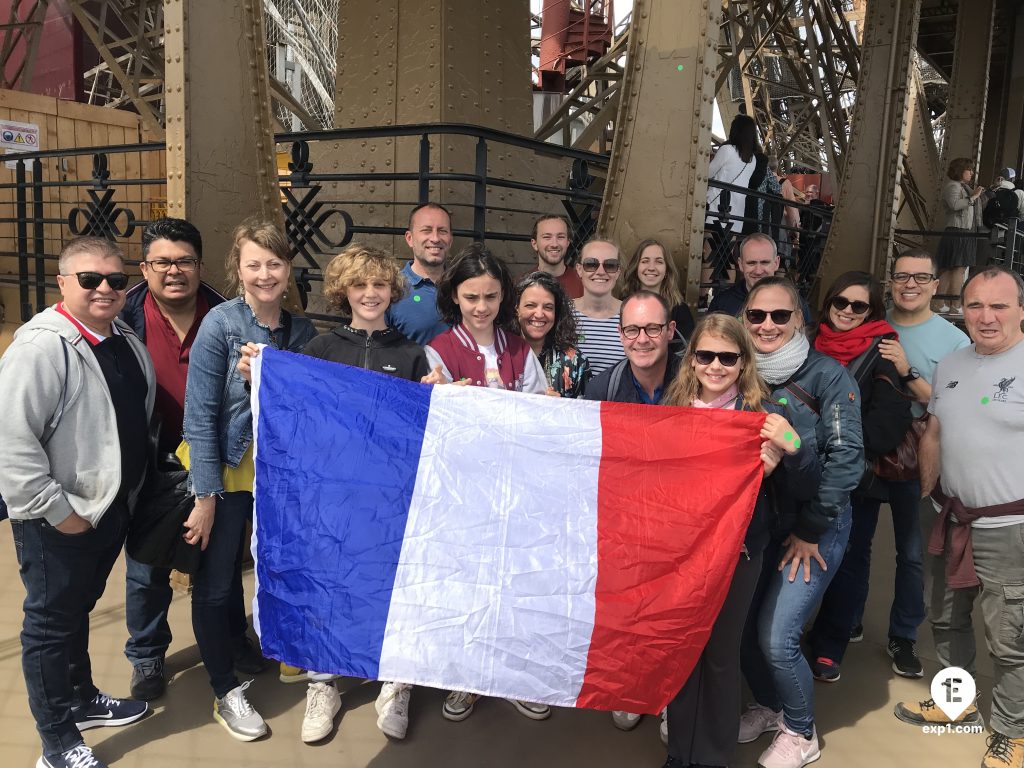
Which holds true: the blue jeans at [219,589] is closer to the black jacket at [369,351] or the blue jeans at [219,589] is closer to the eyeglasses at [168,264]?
the black jacket at [369,351]

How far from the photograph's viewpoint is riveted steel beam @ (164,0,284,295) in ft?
12.9

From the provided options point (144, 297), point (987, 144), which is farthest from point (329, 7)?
point (144, 297)

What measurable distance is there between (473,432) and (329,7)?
1281 inches

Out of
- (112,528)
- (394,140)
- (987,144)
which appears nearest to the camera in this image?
(112,528)

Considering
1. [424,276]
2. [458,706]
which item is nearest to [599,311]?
[424,276]

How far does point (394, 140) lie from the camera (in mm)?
7344

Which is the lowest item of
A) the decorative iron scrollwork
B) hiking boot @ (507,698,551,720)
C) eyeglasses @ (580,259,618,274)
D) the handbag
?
hiking boot @ (507,698,551,720)

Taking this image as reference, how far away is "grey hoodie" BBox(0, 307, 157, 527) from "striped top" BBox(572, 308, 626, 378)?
6.73 feet

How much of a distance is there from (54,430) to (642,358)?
2.20 meters

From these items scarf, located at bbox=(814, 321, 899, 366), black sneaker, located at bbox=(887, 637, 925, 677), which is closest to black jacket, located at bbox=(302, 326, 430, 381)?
scarf, located at bbox=(814, 321, 899, 366)

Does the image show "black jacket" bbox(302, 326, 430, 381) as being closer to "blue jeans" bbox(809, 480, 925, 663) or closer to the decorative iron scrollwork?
"blue jeans" bbox(809, 480, 925, 663)

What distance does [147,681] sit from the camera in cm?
332

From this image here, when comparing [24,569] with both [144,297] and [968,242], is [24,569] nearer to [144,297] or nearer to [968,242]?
[144,297]

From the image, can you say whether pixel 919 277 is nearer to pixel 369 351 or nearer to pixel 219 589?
pixel 369 351
